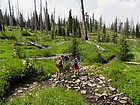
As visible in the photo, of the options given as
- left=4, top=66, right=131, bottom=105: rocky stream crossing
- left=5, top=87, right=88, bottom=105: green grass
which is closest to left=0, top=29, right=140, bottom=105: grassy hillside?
left=5, top=87, right=88, bottom=105: green grass

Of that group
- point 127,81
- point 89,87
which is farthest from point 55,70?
point 127,81

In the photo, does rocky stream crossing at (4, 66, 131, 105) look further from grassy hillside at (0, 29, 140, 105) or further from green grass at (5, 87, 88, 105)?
green grass at (5, 87, 88, 105)

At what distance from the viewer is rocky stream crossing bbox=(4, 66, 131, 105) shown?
551 inches

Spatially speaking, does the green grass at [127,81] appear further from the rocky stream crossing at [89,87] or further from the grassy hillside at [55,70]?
the rocky stream crossing at [89,87]

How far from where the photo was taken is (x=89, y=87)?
16.1 meters

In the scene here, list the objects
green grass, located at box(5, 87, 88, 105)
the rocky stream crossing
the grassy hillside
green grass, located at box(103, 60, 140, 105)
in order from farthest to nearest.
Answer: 1. the rocky stream crossing
2. green grass, located at box(103, 60, 140, 105)
3. the grassy hillside
4. green grass, located at box(5, 87, 88, 105)

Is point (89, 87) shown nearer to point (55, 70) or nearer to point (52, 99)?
point (52, 99)

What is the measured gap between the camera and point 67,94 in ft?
45.4

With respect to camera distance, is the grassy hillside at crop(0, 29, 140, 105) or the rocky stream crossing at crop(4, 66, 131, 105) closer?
the grassy hillside at crop(0, 29, 140, 105)

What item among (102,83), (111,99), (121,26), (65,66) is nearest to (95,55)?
(65,66)

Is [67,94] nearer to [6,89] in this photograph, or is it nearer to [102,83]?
[102,83]

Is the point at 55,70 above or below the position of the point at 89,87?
above

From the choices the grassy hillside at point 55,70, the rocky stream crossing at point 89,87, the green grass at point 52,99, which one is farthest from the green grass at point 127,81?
the green grass at point 52,99

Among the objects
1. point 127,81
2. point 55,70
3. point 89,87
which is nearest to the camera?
point 127,81
